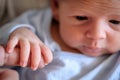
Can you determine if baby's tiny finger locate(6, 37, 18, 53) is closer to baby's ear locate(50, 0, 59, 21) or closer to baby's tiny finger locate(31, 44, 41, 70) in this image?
baby's tiny finger locate(31, 44, 41, 70)

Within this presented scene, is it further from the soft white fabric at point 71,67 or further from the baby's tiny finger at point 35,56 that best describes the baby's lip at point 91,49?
the baby's tiny finger at point 35,56

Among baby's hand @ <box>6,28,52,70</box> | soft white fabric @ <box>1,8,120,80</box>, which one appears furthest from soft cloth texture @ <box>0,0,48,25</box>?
baby's hand @ <box>6,28,52,70</box>

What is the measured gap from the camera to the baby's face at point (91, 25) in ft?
2.85

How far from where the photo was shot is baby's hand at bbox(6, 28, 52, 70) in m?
0.79

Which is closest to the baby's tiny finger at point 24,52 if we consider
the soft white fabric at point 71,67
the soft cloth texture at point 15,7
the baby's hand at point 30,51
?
the baby's hand at point 30,51

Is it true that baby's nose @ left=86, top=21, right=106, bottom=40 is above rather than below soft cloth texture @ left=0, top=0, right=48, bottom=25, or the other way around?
above

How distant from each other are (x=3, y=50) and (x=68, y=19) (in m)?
0.24

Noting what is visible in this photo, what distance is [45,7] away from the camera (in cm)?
109

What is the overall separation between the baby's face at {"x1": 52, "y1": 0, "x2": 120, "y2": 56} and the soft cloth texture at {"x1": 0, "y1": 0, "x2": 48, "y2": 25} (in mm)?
147

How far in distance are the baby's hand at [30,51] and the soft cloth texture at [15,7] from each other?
0.76 feet

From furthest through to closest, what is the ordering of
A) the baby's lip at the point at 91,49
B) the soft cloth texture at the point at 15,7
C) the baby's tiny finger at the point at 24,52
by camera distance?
1. the soft cloth texture at the point at 15,7
2. the baby's lip at the point at 91,49
3. the baby's tiny finger at the point at 24,52

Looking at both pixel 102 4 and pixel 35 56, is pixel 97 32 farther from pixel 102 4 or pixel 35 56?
pixel 35 56

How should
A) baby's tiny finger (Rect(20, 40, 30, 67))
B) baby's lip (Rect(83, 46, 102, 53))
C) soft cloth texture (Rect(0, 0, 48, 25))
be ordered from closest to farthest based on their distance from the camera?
baby's tiny finger (Rect(20, 40, 30, 67))
baby's lip (Rect(83, 46, 102, 53))
soft cloth texture (Rect(0, 0, 48, 25))

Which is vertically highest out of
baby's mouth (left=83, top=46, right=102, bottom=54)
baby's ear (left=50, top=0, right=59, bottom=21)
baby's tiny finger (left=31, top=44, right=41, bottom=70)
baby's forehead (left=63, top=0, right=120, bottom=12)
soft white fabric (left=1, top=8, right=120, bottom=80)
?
baby's forehead (left=63, top=0, right=120, bottom=12)
